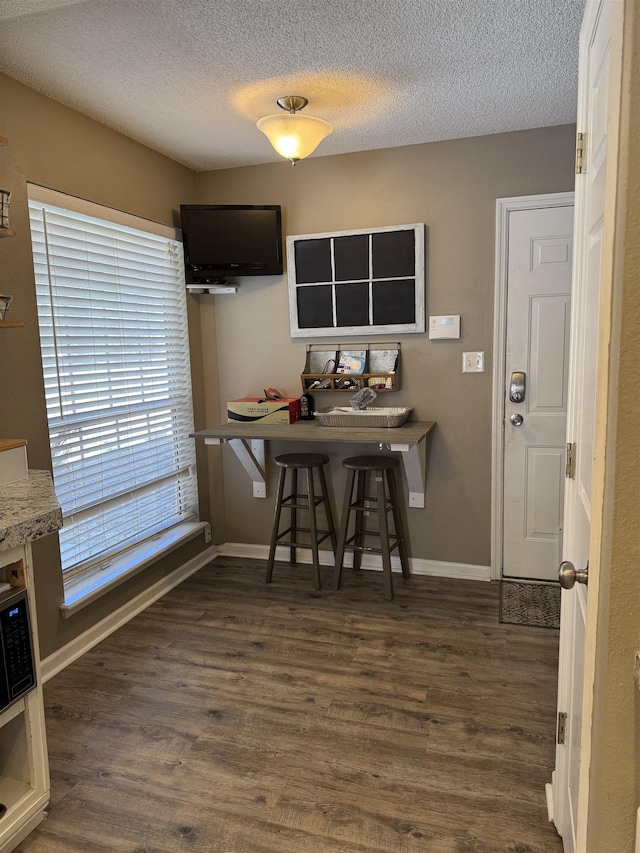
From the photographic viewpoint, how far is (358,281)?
3.49 metres

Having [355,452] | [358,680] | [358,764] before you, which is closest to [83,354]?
[355,452]

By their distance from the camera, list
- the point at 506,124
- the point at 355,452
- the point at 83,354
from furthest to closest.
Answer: the point at 355,452
the point at 506,124
the point at 83,354

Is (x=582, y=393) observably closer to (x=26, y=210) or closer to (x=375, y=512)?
(x=375, y=512)

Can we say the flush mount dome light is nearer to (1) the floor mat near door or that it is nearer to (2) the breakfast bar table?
(2) the breakfast bar table

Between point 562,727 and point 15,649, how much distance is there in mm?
1549

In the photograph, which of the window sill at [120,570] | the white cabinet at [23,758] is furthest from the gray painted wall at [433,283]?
the white cabinet at [23,758]

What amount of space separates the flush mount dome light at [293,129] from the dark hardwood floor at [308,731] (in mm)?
2246

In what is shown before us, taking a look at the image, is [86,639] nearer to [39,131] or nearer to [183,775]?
[183,775]

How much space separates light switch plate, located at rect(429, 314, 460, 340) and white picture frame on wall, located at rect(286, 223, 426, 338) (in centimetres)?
6

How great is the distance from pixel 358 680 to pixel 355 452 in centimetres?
147

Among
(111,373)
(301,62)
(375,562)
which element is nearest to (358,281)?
(301,62)

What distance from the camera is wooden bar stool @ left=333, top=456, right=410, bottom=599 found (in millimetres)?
3270

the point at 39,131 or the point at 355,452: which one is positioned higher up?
the point at 39,131

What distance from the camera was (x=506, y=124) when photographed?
3.05 meters
